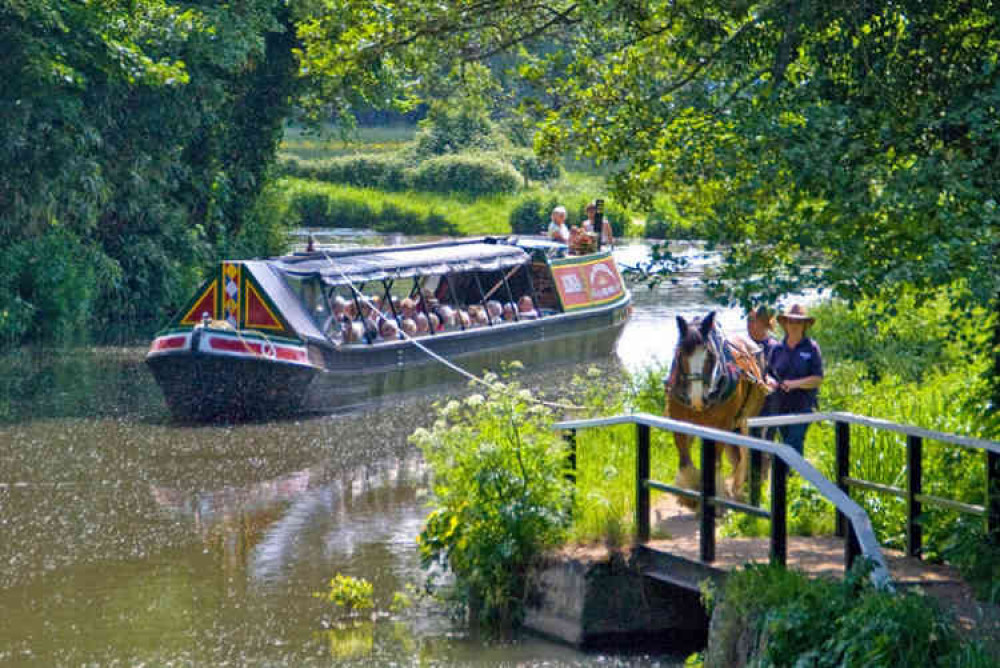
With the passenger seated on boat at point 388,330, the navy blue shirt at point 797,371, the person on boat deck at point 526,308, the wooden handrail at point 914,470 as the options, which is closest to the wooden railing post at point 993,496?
the wooden handrail at point 914,470

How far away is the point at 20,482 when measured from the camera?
15.6m

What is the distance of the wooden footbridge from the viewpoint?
8.33 metres

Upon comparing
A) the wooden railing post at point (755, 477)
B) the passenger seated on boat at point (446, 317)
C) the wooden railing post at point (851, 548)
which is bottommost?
the wooden railing post at point (851, 548)

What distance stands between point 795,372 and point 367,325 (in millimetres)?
10918

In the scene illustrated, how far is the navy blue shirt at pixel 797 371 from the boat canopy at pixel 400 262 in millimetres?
10164

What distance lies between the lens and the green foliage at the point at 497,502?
10.1 metres

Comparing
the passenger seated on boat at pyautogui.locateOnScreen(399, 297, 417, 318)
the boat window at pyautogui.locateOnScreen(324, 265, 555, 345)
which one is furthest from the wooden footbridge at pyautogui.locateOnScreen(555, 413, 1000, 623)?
the passenger seated on boat at pyautogui.locateOnScreen(399, 297, 417, 318)

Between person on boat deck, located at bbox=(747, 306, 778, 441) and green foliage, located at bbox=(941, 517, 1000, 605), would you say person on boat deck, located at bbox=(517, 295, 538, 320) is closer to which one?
person on boat deck, located at bbox=(747, 306, 778, 441)

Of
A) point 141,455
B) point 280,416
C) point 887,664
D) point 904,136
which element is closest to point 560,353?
point 280,416

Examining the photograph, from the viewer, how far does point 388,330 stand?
21.9m

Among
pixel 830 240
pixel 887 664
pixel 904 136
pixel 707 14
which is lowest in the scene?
pixel 887 664

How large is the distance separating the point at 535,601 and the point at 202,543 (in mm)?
4384

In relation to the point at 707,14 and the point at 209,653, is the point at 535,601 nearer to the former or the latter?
the point at 209,653

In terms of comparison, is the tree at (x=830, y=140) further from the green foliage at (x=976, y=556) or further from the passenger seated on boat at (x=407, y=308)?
the passenger seated on boat at (x=407, y=308)
